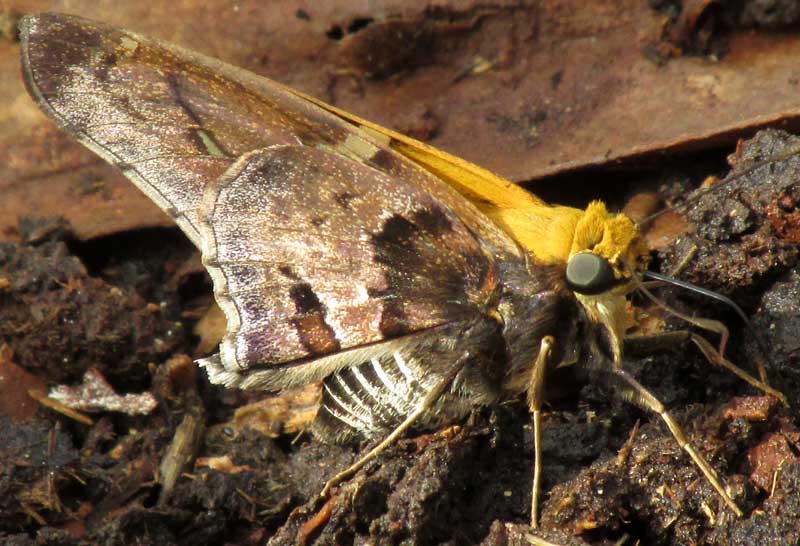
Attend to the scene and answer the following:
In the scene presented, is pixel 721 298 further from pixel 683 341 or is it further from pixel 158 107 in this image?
pixel 158 107

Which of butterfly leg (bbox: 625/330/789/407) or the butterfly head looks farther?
butterfly leg (bbox: 625/330/789/407)

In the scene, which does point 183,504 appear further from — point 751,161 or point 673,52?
point 673,52

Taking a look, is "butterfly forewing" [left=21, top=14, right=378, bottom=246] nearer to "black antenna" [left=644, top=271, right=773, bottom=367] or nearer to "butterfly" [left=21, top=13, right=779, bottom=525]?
"butterfly" [left=21, top=13, right=779, bottom=525]

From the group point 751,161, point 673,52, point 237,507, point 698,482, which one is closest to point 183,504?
point 237,507

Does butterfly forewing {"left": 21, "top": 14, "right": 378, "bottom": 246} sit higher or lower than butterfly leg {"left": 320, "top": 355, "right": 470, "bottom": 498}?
higher

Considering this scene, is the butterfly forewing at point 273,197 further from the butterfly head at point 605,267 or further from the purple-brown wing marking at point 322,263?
the butterfly head at point 605,267

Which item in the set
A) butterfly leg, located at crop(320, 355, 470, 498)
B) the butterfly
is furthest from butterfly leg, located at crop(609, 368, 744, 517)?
butterfly leg, located at crop(320, 355, 470, 498)

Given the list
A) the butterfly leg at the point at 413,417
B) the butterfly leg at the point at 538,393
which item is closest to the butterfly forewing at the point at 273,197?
the butterfly leg at the point at 413,417

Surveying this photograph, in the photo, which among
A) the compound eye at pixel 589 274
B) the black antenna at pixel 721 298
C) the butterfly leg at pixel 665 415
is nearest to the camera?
the butterfly leg at pixel 665 415
